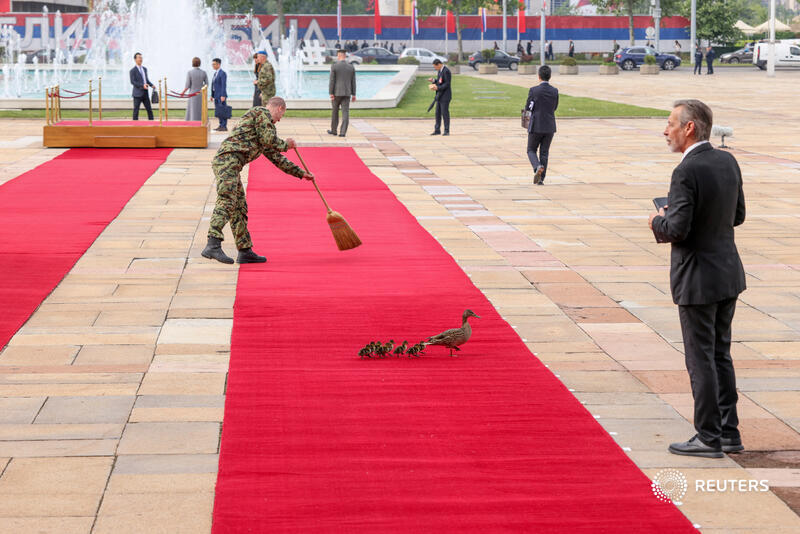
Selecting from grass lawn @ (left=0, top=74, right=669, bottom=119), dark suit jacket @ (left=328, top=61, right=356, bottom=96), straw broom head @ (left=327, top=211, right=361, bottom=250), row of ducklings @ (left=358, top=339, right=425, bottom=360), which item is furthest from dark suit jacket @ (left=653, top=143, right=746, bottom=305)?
grass lawn @ (left=0, top=74, right=669, bottom=119)

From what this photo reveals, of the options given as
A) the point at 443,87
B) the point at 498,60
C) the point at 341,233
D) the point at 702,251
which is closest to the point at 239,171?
the point at 341,233

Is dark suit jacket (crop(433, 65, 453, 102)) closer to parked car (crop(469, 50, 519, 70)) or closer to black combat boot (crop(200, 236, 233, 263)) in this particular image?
black combat boot (crop(200, 236, 233, 263))

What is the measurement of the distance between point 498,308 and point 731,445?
332 centimetres

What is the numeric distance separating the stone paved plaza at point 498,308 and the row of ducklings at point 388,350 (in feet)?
2.67

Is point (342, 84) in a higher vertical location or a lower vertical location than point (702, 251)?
higher

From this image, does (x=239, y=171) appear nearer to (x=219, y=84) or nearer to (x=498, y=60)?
(x=219, y=84)

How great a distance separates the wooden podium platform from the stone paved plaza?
3572mm

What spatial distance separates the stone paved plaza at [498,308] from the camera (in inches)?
203

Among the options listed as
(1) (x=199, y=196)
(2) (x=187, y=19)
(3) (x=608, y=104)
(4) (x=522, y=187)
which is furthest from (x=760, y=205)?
(2) (x=187, y=19)

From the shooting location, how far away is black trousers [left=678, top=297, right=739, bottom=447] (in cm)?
555

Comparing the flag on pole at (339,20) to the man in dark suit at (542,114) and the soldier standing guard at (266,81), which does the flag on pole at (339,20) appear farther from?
the man in dark suit at (542,114)

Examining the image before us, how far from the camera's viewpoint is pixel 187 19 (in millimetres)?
43594

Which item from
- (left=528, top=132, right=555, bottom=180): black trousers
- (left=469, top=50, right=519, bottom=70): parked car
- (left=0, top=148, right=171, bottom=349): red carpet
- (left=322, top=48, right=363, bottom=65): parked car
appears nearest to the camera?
(left=0, top=148, right=171, bottom=349): red carpet

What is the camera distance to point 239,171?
10773 millimetres
